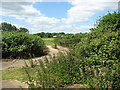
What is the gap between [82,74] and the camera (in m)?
3.87

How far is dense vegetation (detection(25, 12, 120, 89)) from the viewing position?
11.5 ft

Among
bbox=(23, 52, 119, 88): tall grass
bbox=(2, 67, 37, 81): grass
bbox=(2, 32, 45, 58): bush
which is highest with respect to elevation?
bbox=(2, 32, 45, 58): bush

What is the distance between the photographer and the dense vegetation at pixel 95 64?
3.52 metres

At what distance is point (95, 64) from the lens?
405 centimetres

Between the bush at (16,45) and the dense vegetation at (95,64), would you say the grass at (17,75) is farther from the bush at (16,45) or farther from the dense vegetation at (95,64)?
the bush at (16,45)

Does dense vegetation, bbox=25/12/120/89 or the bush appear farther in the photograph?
the bush

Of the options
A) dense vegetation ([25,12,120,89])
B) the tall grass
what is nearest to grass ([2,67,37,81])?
dense vegetation ([25,12,120,89])

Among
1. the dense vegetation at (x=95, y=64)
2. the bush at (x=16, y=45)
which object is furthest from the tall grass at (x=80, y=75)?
the bush at (x=16, y=45)

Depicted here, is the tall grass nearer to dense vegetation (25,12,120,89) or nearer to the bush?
dense vegetation (25,12,120,89)

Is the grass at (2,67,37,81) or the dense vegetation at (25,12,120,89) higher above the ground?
the dense vegetation at (25,12,120,89)

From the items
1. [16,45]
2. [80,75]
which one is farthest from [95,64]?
[16,45]

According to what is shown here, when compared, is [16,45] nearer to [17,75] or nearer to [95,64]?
[17,75]

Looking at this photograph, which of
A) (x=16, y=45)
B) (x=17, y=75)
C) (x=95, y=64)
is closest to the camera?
(x=95, y=64)

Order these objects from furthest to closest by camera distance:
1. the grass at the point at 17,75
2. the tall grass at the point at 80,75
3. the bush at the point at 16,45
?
the bush at the point at 16,45 < the grass at the point at 17,75 < the tall grass at the point at 80,75
